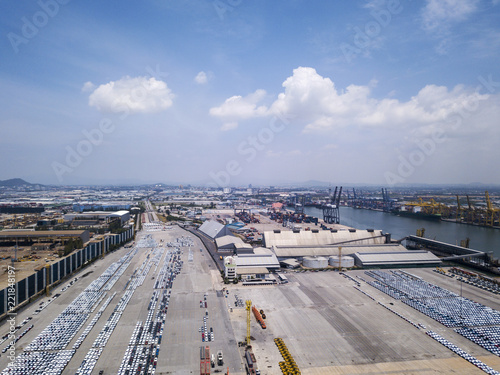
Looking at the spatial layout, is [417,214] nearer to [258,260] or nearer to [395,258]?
[395,258]

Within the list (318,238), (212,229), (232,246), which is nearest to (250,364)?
(232,246)

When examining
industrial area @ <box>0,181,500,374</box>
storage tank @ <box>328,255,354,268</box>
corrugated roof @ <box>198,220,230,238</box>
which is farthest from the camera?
corrugated roof @ <box>198,220,230,238</box>

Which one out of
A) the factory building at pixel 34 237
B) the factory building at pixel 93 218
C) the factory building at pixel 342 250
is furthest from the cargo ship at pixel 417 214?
the factory building at pixel 34 237

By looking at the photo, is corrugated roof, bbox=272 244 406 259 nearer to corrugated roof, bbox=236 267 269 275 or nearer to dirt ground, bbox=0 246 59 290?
corrugated roof, bbox=236 267 269 275

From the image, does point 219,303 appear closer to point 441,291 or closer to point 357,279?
point 357,279

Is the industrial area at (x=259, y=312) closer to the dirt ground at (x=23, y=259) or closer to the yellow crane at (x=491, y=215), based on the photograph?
the dirt ground at (x=23, y=259)

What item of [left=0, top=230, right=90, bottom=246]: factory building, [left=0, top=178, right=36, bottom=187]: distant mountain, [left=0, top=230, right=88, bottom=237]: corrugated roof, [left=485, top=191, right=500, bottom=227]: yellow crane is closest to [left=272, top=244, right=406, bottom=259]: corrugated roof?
[left=0, top=230, right=90, bottom=246]: factory building
